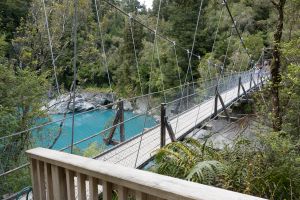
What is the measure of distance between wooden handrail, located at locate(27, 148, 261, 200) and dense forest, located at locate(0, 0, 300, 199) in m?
0.88

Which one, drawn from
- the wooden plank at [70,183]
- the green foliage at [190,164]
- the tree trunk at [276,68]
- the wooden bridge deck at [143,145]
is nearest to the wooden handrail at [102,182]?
the wooden plank at [70,183]

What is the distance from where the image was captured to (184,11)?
1394 cm

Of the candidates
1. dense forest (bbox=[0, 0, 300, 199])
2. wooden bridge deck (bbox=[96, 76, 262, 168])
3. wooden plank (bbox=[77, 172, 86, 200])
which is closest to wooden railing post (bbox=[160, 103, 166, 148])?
wooden bridge deck (bbox=[96, 76, 262, 168])

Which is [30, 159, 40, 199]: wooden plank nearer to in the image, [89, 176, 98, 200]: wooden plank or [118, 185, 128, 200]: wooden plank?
[89, 176, 98, 200]: wooden plank

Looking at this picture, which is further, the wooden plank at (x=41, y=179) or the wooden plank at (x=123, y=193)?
the wooden plank at (x=41, y=179)

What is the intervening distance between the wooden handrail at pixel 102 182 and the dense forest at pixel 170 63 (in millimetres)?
878

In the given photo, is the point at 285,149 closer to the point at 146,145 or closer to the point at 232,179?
the point at 232,179

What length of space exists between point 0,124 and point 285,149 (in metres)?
3.43

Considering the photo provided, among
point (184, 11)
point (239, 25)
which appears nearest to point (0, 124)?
point (184, 11)

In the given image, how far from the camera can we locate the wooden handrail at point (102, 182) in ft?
1.78

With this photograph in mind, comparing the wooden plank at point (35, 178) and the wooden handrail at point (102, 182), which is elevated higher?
the wooden handrail at point (102, 182)

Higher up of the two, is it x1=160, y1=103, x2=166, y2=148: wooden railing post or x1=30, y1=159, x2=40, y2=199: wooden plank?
x1=30, y1=159, x2=40, y2=199: wooden plank

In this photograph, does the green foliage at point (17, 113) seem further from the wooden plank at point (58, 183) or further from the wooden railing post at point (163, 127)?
the wooden plank at point (58, 183)

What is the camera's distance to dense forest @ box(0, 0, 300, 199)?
1.83m
